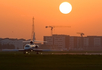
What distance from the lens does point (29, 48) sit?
9181cm

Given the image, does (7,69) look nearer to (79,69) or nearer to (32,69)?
(32,69)

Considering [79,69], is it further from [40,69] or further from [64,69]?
[40,69]

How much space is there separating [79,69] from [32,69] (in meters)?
5.96

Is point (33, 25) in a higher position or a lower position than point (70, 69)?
higher

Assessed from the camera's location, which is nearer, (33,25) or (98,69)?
(98,69)

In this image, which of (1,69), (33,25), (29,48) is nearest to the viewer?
(1,69)

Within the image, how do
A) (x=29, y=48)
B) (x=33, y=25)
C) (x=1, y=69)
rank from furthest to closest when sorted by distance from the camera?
(x=33, y=25) < (x=29, y=48) < (x=1, y=69)

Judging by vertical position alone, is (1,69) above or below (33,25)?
below

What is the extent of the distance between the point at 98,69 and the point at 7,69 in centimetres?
1152

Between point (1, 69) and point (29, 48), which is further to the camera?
point (29, 48)

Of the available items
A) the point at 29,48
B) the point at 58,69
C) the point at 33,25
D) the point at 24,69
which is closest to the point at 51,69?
the point at 58,69

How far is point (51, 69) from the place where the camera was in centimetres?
3441

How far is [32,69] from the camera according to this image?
3428cm

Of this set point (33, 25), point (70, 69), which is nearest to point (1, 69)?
point (70, 69)
